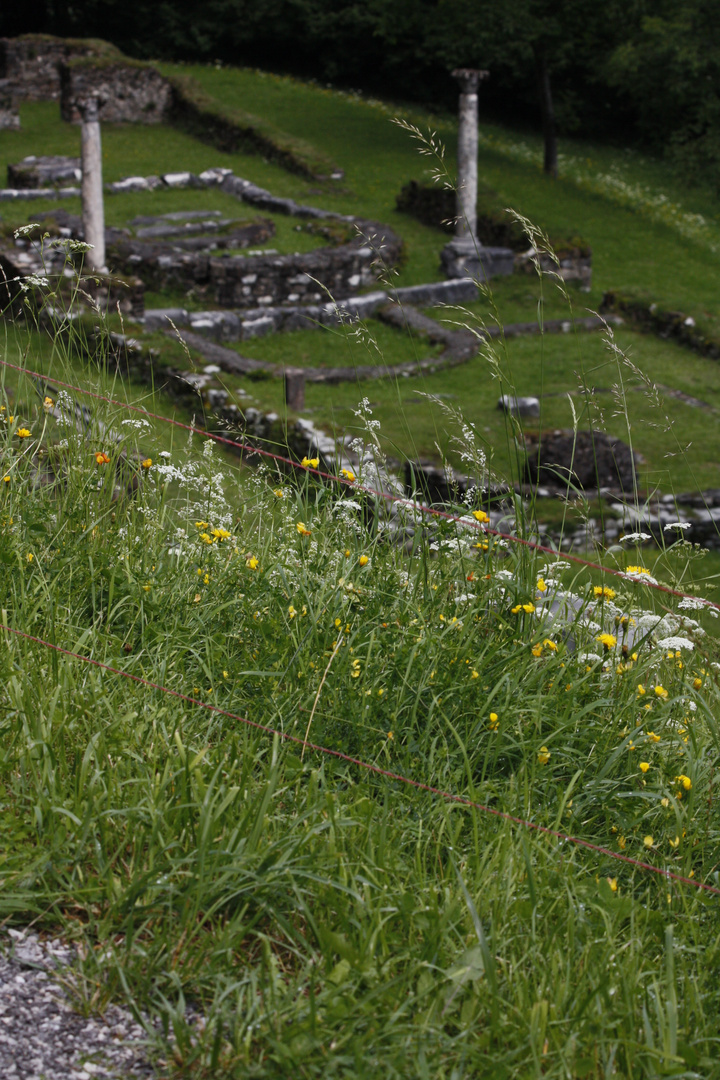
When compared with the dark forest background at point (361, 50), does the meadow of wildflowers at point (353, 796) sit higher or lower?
lower

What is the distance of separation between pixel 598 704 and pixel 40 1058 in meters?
1.44

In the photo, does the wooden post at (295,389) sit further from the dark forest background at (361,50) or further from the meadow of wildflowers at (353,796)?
the dark forest background at (361,50)

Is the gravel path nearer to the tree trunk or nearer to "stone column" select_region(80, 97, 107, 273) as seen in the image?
"stone column" select_region(80, 97, 107, 273)

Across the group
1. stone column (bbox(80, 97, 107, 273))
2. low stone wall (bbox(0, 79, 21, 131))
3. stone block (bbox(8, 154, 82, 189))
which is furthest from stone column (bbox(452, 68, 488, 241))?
low stone wall (bbox(0, 79, 21, 131))

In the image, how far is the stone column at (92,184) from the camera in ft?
48.2

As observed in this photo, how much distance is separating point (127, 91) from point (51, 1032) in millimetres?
28754

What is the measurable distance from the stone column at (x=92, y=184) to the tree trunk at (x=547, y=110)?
14.0 meters

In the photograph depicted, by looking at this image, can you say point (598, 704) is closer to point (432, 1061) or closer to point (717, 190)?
point (432, 1061)

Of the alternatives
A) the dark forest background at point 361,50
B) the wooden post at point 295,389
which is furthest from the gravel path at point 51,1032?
the dark forest background at point 361,50

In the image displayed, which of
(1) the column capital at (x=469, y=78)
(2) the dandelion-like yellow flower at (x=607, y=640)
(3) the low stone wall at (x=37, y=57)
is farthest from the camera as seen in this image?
(3) the low stone wall at (x=37, y=57)

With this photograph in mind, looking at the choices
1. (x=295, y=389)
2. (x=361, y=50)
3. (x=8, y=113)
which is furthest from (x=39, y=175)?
(x=361, y=50)

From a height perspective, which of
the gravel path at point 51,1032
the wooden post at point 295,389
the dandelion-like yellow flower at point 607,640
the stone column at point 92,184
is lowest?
the wooden post at point 295,389

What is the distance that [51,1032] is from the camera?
1630 mm

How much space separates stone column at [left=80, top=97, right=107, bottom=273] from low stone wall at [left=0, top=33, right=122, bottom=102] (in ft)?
47.2
